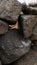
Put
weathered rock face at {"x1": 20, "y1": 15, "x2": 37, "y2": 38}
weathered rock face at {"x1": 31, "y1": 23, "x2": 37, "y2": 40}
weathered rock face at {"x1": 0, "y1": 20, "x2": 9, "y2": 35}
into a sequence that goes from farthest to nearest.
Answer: weathered rock face at {"x1": 31, "y1": 23, "x2": 37, "y2": 40}
weathered rock face at {"x1": 20, "y1": 15, "x2": 37, "y2": 38}
weathered rock face at {"x1": 0, "y1": 20, "x2": 9, "y2": 35}

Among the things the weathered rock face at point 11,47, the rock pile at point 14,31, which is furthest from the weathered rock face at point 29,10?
the weathered rock face at point 11,47

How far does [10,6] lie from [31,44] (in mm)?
540

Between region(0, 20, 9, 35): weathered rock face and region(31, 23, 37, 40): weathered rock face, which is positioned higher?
region(0, 20, 9, 35): weathered rock face

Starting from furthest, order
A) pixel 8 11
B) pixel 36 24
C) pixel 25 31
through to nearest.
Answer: pixel 36 24 → pixel 25 31 → pixel 8 11

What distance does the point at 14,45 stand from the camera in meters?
1.73

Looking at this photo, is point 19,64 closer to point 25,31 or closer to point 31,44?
point 31,44

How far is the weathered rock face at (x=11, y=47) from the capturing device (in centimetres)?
170

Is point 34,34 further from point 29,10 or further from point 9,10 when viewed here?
point 9,10

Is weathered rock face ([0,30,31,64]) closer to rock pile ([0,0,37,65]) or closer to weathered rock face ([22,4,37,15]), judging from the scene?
rock pile ([0,0,37,65])

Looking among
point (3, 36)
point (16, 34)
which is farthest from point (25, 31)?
point (3, 36)

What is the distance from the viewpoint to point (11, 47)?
1.71 m

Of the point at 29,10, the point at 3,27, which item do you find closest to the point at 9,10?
the point at 3,27

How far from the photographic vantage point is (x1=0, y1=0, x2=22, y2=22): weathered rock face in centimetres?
165

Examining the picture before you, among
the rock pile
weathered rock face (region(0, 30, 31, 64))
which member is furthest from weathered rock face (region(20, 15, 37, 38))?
weathered rock face (region(0, 30, 31, 64))
